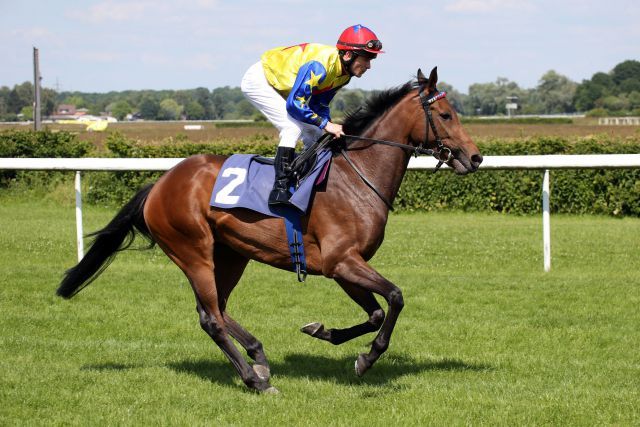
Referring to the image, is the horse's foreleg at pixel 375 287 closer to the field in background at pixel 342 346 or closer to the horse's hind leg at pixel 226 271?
the field in background at pixel 342 346

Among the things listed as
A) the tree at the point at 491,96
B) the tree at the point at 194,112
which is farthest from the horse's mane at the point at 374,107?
the tree at the point at 194,112

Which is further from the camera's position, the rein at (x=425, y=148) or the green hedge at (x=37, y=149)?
the green hedge at (x=37, y=149)

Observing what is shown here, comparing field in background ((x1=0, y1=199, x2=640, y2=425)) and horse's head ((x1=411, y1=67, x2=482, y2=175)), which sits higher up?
horse's head ((x1=411, y1=67, x2=482, y2=175))

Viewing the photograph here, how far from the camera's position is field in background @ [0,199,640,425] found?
4.60 m

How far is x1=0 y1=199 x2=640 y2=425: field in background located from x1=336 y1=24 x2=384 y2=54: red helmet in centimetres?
200

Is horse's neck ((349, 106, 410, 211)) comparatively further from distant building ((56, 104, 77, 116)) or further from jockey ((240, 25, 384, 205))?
distant building ((56, 104, 77, 116))

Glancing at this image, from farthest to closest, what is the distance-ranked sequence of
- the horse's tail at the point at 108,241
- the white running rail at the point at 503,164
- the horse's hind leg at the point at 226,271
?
the white running rail at the point at 503,164 < the horse's tail at the point at 108,241 < the horse's hind leg at the point at 226,271

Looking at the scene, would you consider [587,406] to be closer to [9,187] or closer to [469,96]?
[9,187]

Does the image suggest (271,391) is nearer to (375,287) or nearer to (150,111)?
(375,287)

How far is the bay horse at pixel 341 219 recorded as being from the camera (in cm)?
513

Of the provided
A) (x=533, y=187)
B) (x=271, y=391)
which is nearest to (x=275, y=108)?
(x=271, y=391)

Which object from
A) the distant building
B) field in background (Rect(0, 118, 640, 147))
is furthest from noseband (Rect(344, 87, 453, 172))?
the distant building

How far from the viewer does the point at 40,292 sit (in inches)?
326

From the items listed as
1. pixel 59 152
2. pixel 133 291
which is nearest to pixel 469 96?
pixel 59 152
